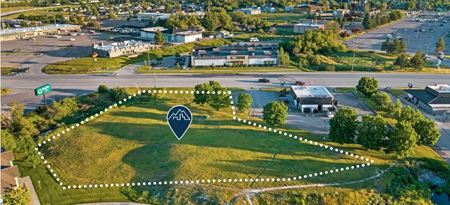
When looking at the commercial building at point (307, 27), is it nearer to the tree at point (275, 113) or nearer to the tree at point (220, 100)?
the tree at point (220, 100)

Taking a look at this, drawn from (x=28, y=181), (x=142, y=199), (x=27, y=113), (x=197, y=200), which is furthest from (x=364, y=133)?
(x=27, y=113)

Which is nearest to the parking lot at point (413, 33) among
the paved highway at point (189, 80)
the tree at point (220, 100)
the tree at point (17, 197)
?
the paved highway at point (189, 80)

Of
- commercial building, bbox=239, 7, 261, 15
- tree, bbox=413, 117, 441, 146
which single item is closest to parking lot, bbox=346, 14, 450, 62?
commercial building, bbox=239, 7, 261, 15

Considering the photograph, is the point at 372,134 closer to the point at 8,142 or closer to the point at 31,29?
the point at 8,142

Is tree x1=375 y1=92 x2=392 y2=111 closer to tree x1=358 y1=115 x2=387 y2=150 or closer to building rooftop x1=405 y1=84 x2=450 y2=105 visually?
building rooftop x1=405 y1=84 x2=450 y2=105

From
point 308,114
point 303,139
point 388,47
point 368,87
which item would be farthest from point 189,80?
point 388,47
